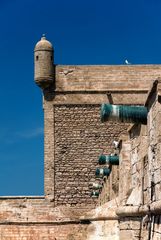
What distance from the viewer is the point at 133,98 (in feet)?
73.3

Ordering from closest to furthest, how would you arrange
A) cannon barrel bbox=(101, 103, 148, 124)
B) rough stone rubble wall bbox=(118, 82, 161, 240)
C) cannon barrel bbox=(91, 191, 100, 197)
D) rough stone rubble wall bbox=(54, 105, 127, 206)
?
1. rough stone rubble wall bbox=(118, 82, 161, 240)
2. cannon barrel bbox=(101, 103, 148, 124)
3. cannon barrel bbox=(91, 191, 100, 197)
4. rough stone rubble wall bbox=(54, 105, 127, 206)

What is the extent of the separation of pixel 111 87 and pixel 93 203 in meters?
4.02

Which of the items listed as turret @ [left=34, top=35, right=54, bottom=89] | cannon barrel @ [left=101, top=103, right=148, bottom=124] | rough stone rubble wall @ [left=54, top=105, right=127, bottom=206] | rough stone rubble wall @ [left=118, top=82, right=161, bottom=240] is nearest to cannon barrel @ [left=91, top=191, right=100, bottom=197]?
rough stone rubble wall @ [left=54, top=105, right=127, bottom=206]

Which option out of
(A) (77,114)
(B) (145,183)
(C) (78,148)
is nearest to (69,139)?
(C) (78,148)

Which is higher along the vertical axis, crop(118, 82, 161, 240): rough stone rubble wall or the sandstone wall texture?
the sandstone wall texture

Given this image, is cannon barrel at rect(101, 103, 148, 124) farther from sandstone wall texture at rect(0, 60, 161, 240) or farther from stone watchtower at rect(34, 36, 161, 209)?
stone watchtower at rect(34, 36, 161, 209)

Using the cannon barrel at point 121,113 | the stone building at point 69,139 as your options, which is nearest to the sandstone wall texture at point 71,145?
the stone building at point 69,139

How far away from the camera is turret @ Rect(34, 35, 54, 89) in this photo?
71.5 ft

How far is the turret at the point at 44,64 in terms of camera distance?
2180 centimetres

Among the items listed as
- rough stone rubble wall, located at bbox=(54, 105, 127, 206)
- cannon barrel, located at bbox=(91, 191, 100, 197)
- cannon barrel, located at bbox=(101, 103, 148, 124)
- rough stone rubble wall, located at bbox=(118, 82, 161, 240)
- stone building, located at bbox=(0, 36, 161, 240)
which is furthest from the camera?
rough stone rubble wall, located at bbox=(54, 105, 127, 206)

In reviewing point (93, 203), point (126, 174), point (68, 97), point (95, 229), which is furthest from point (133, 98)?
point (126, 174)

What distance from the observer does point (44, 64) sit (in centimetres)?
2195

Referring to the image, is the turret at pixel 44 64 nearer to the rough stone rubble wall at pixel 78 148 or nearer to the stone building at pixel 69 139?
the stone building at pixel 69 139

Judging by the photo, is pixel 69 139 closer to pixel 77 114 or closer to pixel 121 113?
pixel 77 114
